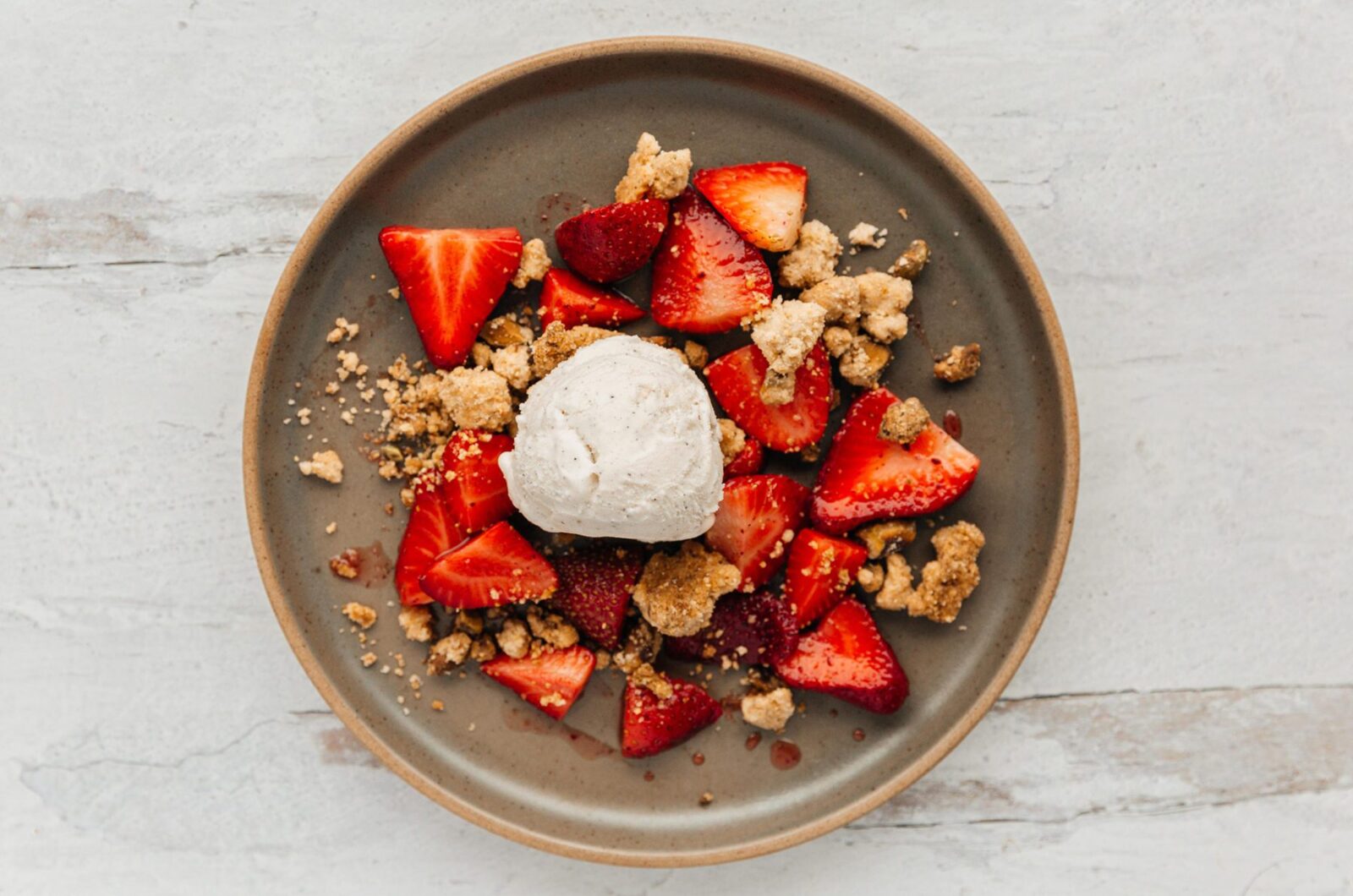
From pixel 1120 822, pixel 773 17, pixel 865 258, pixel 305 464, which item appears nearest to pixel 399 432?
pixel 305 464

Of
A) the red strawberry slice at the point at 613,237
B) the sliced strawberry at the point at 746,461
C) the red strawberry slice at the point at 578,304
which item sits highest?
the red strawberry slice at the point at 613,237

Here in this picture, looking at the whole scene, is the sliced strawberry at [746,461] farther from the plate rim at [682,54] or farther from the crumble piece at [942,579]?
the plate rim at [682,54]

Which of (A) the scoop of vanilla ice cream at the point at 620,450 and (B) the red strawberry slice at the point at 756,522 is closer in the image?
(A) the scoop of vanilla ice cream at the point at 620,450

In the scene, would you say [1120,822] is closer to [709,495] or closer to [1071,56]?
[709,495]

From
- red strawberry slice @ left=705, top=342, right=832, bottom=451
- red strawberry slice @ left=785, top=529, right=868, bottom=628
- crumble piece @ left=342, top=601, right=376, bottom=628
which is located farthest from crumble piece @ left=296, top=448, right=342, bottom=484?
red strawberry slice @ left=785, top=529, right=868, bottom=628

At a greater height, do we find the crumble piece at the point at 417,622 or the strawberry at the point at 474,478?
the strawberry at the point at 474,478

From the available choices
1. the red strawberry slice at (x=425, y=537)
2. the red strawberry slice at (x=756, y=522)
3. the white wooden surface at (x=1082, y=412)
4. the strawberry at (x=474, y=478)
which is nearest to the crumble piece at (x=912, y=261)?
the white wooden surface at (x=1082, y=412)
